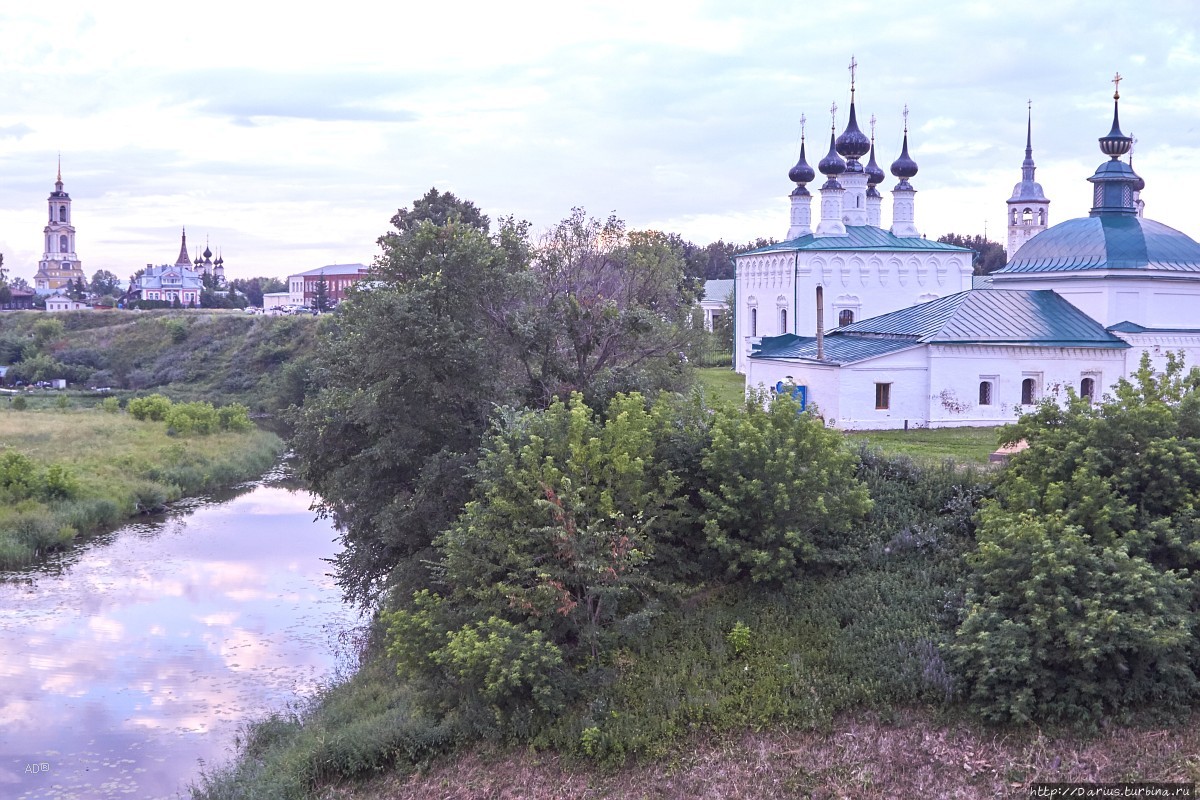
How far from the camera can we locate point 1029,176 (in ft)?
169

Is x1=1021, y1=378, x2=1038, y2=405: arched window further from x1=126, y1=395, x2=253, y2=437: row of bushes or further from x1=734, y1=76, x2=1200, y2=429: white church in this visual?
x1=126, y1=395, x2=253, y2=437: row of bushes

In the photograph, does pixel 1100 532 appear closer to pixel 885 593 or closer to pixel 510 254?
pixel 885 593

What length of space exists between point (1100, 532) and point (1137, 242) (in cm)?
1839

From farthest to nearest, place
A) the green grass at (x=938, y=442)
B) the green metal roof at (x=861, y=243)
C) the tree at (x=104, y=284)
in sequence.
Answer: the tree at (x=104, y=284) → the green metal roof at (x=861, y=243) → the green grass at (x=938, y=442)

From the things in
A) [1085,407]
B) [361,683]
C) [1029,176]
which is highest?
[1029,176]

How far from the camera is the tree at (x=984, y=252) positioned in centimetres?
8375

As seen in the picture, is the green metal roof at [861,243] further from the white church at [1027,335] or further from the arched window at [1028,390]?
the arched window at [1028,390]

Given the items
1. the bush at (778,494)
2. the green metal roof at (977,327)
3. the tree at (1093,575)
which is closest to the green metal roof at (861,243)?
the green metal roof at (977,327)

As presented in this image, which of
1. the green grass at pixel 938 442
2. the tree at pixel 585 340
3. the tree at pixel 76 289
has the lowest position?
the green grass at pixel 938 442

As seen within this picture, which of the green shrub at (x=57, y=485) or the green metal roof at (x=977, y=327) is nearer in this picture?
the green metal roof at (x=977, y=327)

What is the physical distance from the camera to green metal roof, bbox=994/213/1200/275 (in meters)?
29.3

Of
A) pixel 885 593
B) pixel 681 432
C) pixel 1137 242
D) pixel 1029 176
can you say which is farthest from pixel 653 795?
pixel 1029 176

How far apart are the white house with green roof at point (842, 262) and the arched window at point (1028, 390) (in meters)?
9.24

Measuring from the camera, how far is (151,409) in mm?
51250
